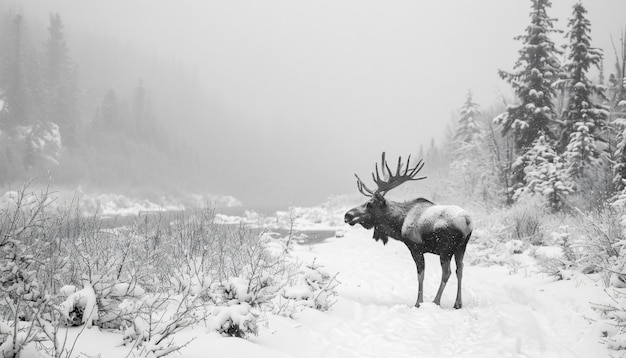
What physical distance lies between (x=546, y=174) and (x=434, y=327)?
13761 millimetres

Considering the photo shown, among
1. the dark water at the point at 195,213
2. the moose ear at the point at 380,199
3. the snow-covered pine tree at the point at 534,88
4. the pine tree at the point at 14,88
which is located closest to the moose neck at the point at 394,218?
the moose ear at the point at 380,199

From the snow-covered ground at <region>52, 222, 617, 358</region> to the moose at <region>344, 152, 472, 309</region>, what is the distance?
0.66m

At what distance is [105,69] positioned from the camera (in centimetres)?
9319

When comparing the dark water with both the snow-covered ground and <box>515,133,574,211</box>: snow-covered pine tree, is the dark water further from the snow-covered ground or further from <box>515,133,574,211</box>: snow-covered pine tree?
<box>515,133,574,211</box>: snow-covered pine tree

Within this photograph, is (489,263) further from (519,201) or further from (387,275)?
(519,201)

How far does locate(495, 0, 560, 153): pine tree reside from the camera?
1778cm

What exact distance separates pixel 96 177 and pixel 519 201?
46701mm

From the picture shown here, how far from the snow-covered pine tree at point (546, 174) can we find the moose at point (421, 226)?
34.2 feet

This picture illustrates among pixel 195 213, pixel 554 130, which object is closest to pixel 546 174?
pixel 554 130

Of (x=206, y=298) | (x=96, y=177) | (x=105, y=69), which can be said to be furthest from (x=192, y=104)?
(x=206, y=298)

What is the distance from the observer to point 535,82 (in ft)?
59.6

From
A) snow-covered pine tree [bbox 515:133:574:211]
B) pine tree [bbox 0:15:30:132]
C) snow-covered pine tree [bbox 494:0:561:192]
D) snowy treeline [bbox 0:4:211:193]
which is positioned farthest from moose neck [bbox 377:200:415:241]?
pine tree [bbox 0:15:30:132]

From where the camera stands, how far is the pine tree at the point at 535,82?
1778cm

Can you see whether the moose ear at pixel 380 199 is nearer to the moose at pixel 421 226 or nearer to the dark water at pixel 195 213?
the moose at pixel 421 226
